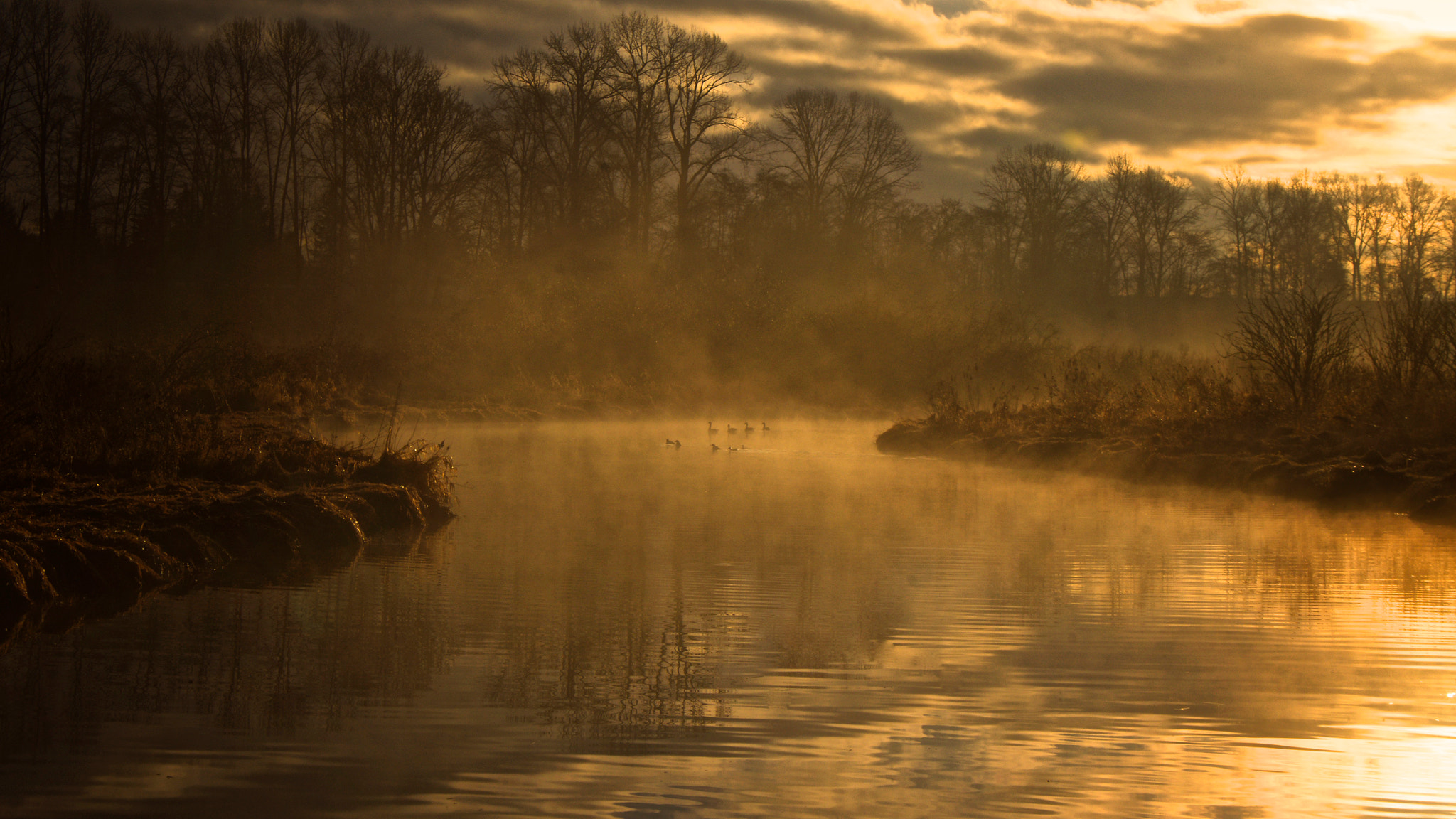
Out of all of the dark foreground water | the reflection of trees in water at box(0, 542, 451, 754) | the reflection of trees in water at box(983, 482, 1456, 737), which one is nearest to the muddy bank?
the reflection of trees in water at box(983, 482, 1456, 737)

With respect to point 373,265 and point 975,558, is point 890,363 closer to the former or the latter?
point 373,265

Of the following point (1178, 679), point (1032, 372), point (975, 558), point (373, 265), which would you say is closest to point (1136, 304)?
point (1032, 372)

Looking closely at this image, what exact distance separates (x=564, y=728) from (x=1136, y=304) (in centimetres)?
5974

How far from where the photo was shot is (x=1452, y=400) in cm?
1630

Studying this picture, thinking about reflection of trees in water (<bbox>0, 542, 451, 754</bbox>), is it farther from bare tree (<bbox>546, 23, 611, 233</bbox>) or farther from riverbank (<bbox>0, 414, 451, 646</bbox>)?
bare tree (<bbox>546, 23, 611, 233</bbox>)

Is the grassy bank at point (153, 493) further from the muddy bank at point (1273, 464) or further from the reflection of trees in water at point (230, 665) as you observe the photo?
the muddy bank at point (1273, 464)

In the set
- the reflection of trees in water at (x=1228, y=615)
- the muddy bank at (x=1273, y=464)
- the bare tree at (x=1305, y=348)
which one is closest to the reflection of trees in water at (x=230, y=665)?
the reflection of trees in water at (x=1228, y=615)

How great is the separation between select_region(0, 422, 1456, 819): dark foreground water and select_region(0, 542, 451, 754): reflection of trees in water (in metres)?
0.02

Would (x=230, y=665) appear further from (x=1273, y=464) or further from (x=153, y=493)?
(x=1273, y=464)

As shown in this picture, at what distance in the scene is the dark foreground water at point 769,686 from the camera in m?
4.48

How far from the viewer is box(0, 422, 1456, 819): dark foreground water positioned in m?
4.48

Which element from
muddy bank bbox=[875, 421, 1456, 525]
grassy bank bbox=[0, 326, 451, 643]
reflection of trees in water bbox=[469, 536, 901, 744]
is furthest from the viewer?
muddy bank bbox=[875, 421, 1456, 525]

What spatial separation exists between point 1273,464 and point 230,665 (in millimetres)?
14474

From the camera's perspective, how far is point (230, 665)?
6.20 meters
